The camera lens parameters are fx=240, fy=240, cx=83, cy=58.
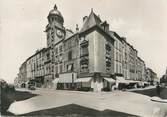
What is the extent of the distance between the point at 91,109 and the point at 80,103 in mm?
141

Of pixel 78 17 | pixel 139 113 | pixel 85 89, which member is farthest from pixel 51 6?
pixel 139 113

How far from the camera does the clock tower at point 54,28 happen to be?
2695 millimetres

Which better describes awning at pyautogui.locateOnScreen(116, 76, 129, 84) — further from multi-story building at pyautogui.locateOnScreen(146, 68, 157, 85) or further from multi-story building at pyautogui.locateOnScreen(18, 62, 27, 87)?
multi-story building at pyautogui.locateOnScreen(18, 62, 27, 87)

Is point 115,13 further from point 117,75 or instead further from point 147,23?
point 117,75

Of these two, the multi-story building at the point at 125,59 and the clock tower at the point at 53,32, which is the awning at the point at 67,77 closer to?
A: the clock tower at the point at 53,32

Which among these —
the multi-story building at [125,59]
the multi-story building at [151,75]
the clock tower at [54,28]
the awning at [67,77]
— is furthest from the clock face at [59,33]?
the multi-story building at [151,75]

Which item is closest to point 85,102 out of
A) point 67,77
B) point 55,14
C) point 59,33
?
point 67,77

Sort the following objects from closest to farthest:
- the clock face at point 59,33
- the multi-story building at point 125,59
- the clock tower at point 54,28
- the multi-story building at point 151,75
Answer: the clock tower at point 54,28 < the clock face at point 59,33 < the multi-story building at point 125,59 < the multi-story building at point 151,75

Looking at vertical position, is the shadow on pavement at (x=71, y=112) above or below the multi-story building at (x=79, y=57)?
below

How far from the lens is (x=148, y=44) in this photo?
316cm

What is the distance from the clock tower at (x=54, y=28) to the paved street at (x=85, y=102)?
60 centimetres

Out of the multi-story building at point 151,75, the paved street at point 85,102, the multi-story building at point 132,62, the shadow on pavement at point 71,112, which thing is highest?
the multi-story building at point 132,62

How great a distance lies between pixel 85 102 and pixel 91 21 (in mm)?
911

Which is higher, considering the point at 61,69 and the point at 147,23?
the point at 147,23
